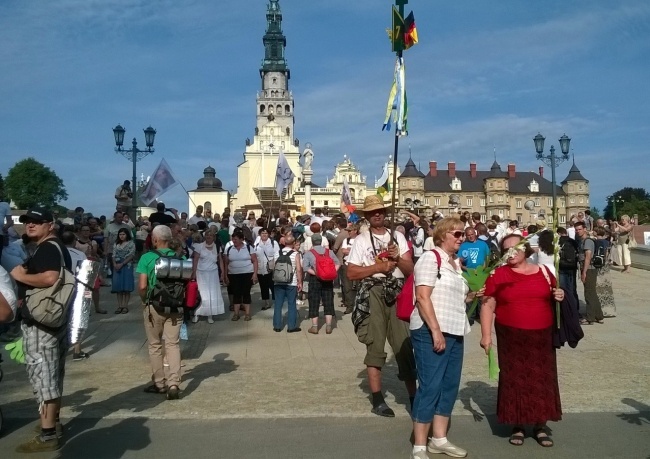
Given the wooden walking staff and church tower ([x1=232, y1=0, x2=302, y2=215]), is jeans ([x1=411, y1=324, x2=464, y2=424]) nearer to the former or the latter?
the wooden walking staff

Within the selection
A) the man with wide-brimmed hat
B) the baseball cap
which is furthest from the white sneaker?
the baseball cap

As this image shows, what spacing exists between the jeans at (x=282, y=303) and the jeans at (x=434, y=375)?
6426mm

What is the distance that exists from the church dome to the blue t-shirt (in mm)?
91754

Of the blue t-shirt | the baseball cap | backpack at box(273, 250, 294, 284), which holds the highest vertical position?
the baseball cap

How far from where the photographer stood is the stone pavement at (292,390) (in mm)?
5918

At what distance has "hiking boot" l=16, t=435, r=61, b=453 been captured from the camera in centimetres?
532

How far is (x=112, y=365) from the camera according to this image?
28.8 feet

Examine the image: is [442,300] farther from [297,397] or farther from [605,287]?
[605,287]

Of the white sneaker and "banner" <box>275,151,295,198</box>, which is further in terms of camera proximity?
"banner" <box>275,151,295,198</box>

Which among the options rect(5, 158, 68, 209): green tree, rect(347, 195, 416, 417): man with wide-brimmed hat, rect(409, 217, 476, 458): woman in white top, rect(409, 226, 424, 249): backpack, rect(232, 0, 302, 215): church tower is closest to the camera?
rect(409, 217, 476, 458): woman in white top

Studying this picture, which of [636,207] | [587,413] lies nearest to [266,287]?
[587,413]

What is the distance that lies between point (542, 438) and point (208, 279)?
801cm

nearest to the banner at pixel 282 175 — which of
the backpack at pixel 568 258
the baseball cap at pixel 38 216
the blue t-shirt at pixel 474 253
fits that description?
the blue t-shirt at pixel 474 253

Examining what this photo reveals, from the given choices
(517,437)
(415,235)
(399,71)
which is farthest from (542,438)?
(415,235)
